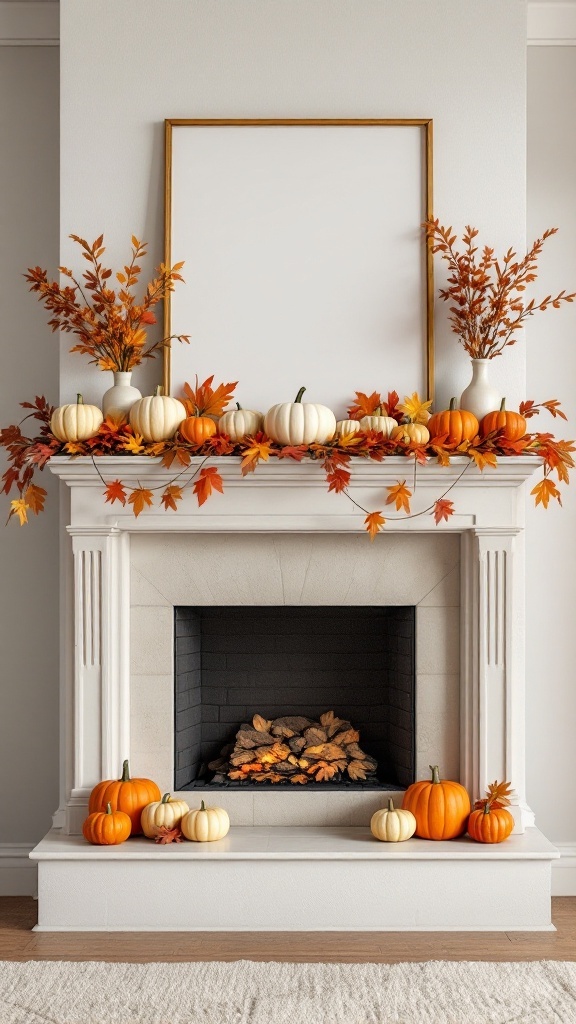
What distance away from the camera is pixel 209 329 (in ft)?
9.82

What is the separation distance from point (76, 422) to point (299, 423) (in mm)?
677

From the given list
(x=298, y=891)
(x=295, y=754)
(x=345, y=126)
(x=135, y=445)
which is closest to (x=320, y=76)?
(x=345, y=126)

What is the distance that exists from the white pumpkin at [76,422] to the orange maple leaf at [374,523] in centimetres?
87

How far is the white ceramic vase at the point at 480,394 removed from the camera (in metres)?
2.88

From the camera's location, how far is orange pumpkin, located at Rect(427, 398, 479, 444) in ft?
9.21

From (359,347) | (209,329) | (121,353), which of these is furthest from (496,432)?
(121,353)

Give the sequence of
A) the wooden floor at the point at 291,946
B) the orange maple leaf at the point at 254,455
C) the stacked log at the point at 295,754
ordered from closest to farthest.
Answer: the wooden floor at the point at 291,946
the orange maple leaf at the point at 254,455
the stacked log at the point at 295,754

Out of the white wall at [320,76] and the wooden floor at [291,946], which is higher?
the white wall at [320,76]

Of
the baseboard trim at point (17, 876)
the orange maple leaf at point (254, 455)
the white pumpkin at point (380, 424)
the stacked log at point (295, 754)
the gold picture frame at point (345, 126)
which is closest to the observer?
the orange maple leaf at point (254, 455)

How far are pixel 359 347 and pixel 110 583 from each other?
109 centimetres

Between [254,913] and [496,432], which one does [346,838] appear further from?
[496,432]

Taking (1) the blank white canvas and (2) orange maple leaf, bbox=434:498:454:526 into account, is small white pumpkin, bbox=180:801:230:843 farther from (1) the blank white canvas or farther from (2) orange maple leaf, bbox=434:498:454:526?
(1) the blank white canvas

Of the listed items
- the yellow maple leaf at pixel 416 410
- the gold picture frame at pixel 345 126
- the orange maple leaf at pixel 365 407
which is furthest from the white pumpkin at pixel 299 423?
the gold picture frame at pixel 345 126

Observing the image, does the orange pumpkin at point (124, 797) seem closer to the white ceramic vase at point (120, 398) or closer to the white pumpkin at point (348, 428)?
the white ceramic vase at point (120, 398)
